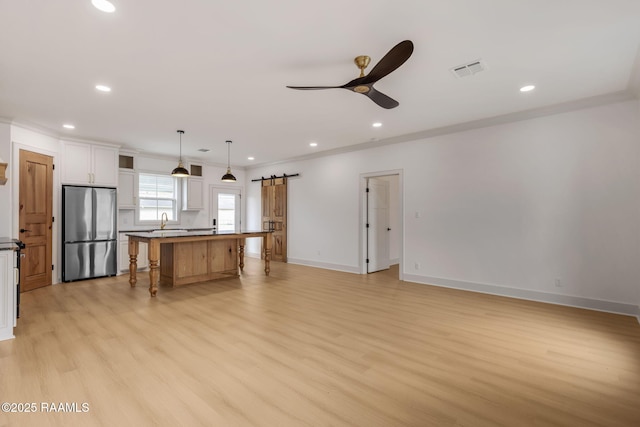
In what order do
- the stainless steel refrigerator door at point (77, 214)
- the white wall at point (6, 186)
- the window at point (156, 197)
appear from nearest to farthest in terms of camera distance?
the white wall at point (6, 186) < the stainless steel refrigerator door at point (77, 214) < the window at point (156, 197)

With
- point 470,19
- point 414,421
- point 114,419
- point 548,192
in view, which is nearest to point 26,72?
point 114,419

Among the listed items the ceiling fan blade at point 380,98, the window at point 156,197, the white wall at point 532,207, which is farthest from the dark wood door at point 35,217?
the white wall at point 532,207

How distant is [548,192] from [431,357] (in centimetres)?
325

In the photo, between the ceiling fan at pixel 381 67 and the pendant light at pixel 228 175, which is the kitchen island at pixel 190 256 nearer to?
the pendant light at pixel 228 175

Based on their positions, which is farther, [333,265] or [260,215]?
[260,215]

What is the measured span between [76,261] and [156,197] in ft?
7.38

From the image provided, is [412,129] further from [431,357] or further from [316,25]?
[431,357]

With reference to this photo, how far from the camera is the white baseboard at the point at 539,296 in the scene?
12.3 ft

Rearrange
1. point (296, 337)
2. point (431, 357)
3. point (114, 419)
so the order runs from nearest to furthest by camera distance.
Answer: point (114, 419) < point (431, 357) < point (296, 337)

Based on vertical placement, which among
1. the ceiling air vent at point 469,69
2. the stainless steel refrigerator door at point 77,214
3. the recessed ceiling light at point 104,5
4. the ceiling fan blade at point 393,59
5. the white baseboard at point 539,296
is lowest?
the white baseboard at point 539,296

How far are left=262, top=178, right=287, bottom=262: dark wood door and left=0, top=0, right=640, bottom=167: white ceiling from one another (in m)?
3.46

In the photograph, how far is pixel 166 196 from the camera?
7.55 metres

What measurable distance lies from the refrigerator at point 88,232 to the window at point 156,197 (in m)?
1.01

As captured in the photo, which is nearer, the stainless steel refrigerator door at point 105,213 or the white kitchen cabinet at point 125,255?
the stainless steel refrigerator door at point 105,213
